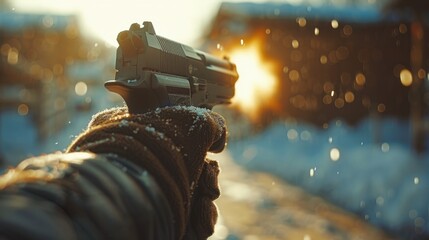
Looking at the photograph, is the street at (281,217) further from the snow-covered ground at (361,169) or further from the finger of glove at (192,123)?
the finger of glove at (192,123)

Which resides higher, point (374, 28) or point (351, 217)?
point (374, 28)

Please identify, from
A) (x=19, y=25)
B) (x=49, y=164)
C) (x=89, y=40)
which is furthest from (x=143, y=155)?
(x=89, y=40)

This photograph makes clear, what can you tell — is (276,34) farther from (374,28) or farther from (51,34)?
(51,34)

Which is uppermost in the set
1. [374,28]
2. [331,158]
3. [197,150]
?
[374,28]

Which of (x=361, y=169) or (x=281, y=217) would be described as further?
(x=361, y=169)

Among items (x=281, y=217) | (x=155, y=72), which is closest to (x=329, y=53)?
(x=281, y=217)

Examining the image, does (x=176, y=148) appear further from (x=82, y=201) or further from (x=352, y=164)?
(x=352, y=164)
